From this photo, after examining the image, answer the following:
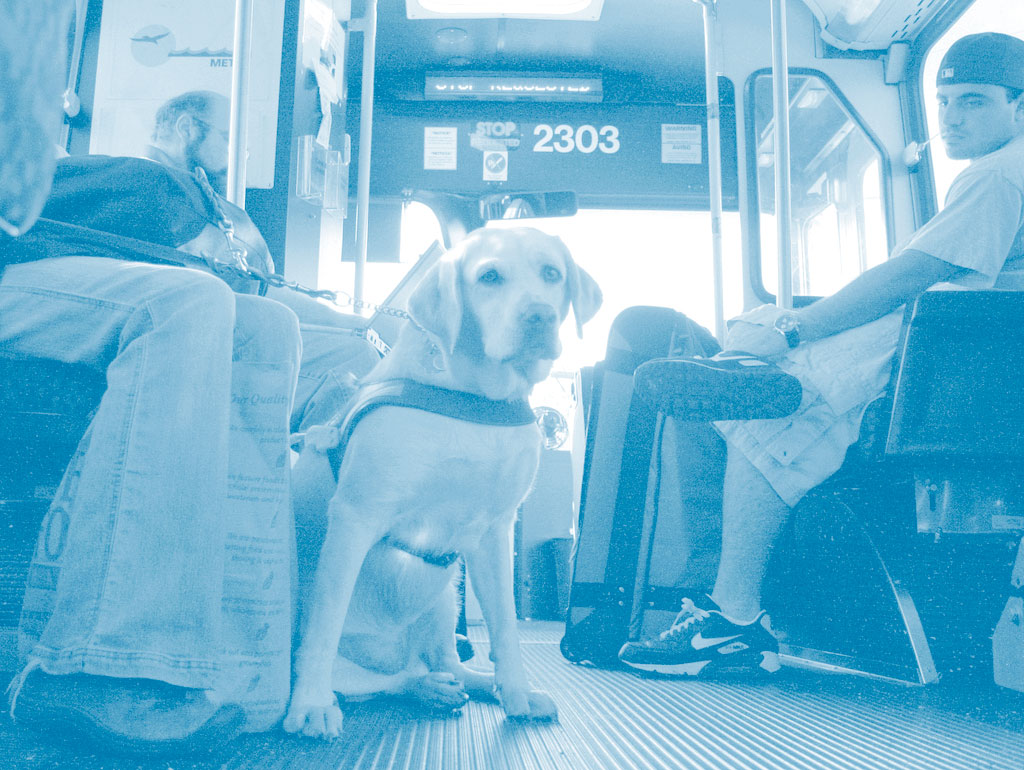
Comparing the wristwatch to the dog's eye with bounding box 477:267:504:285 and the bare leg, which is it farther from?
the dog's eye with bounding box 477:267:504:285

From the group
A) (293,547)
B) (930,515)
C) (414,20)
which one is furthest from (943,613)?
(414,20)

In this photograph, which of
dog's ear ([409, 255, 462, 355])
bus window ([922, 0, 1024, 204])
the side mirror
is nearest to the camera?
dog's ear ([409, 255, 462, 355])

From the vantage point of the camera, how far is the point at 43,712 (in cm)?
89

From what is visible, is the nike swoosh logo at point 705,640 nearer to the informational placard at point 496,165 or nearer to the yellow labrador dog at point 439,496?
the yellow labrador dog at point 439,496

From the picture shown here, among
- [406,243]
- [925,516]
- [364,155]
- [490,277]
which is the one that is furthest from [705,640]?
[406,243]

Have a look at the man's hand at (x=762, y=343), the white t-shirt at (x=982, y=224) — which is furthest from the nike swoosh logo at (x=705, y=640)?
the white t-shirt at (x=982, y=224)

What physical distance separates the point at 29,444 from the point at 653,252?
2.92m

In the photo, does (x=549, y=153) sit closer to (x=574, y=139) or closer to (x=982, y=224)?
(x=574, y=139)

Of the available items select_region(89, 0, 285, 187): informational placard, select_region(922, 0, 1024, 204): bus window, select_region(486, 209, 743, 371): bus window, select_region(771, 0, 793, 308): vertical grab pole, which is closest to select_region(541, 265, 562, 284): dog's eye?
select_region(771, 0, 793, 308): vertical grab pole

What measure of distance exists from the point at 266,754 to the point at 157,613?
0.22 metres

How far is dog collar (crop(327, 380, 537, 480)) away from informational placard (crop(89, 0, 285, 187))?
83.1 inches

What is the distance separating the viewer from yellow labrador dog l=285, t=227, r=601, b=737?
126 centimetres

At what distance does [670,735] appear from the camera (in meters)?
1.16

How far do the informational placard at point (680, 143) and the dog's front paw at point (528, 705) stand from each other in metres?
2.99
